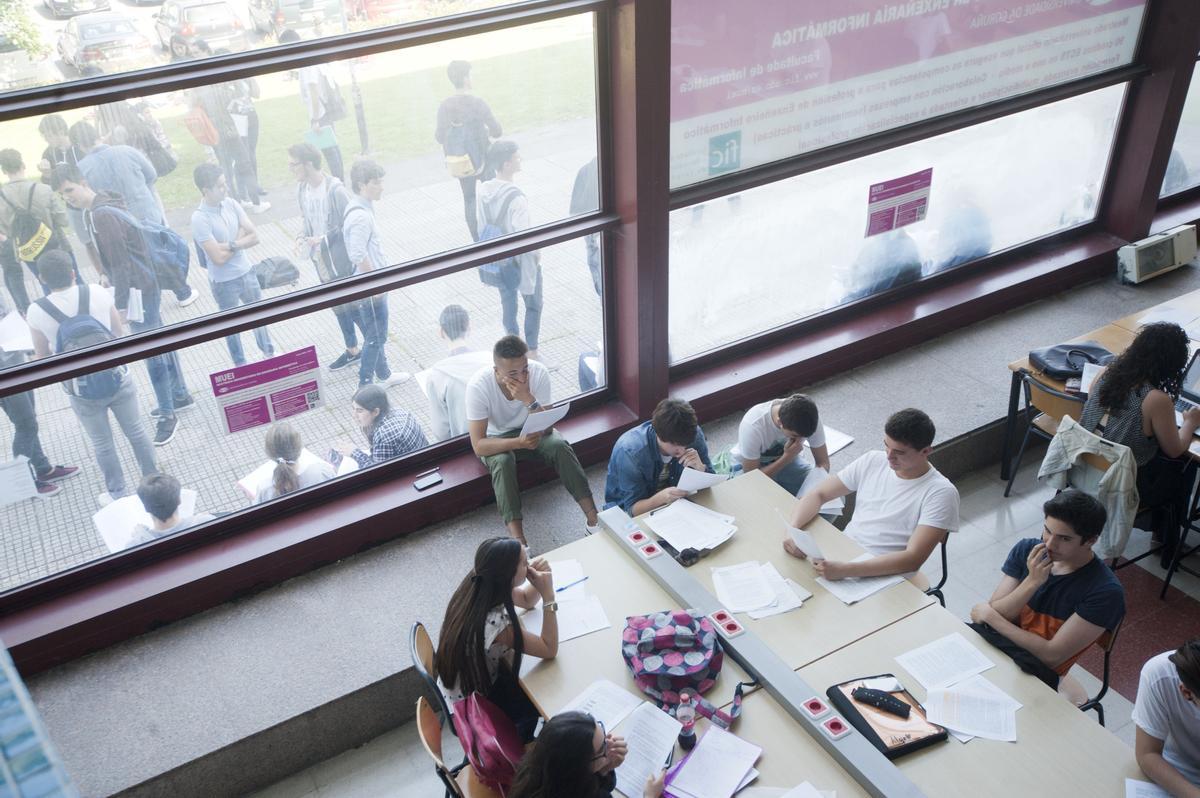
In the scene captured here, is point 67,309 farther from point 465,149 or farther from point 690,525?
point 690,525

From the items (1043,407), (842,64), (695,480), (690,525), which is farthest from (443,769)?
(842,64)

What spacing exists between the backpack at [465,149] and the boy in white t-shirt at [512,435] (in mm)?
831

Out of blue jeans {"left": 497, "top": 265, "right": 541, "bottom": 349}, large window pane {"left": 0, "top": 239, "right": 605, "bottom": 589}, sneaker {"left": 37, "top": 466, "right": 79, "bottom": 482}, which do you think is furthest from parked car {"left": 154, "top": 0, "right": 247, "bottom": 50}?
sneaker {"left": 37, "top": 466, "right": 79, "bottom": 482}

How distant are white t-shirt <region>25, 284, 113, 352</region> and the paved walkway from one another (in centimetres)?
9

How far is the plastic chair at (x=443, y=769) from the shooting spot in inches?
123

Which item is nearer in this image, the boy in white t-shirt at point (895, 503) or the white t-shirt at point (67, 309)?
the boy in white t-shirt at point (895, 503)

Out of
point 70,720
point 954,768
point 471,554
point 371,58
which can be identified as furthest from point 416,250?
point 954,768

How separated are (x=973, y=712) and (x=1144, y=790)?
51 centimetres

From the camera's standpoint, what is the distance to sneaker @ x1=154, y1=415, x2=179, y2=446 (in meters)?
4.45

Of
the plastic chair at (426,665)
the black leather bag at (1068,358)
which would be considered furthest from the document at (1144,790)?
the black leather bag at (1068,358)

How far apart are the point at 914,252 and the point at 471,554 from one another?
11.8 feet

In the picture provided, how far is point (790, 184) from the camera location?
5.66 meters

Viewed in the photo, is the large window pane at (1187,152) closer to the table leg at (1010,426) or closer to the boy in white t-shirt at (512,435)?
the table leg at (1010,426)

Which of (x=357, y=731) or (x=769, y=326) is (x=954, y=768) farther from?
(x=769, y=326)
